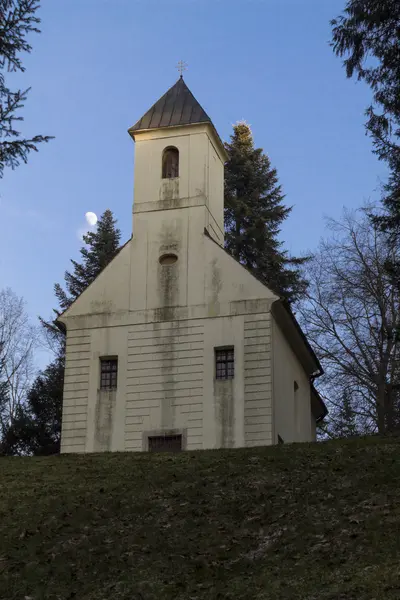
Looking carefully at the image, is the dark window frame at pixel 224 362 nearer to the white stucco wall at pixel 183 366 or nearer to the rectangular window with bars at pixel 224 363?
the rectangular window with bars at pixel 224 363

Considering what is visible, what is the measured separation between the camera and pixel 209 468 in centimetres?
1844

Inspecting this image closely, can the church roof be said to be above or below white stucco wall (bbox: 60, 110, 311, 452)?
above

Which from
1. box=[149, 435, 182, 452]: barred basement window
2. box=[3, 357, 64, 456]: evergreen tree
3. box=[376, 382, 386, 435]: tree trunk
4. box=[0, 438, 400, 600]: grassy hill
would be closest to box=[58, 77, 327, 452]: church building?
box=[149, 435, 182, 452]: barred basement window

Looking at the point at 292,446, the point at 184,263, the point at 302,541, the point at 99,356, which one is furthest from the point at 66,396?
the point at 302,541

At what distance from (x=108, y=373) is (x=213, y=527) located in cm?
1524

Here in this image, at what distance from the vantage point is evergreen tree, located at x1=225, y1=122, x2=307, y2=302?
45.3m

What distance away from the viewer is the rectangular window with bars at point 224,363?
93.6 feet

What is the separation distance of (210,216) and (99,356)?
6.46 m

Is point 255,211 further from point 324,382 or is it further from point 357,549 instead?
point 357,549

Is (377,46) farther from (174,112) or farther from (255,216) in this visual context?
(255,216)

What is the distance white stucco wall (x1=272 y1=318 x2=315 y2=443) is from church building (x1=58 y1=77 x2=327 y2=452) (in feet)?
0.24

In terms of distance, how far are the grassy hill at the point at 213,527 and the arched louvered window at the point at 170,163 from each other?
49.4 feet

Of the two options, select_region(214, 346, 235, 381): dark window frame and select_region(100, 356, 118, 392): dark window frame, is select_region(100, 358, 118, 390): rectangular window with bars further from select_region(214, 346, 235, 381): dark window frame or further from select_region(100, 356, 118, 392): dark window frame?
select_region(214, 346, 235, 381): dark window frame

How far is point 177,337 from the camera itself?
29219 millimetres
